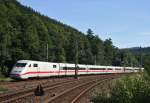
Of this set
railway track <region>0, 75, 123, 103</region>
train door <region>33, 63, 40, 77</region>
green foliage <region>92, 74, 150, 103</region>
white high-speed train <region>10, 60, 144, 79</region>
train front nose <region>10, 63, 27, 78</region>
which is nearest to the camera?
green foliage <region>92, 74, 150, 103</region>

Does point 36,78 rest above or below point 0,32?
below

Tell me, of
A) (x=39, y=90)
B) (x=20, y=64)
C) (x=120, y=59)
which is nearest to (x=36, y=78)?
(x=20, y=64)

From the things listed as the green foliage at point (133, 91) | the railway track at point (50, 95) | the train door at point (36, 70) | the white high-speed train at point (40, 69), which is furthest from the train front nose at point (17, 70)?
the green foliage at point (133, 91)

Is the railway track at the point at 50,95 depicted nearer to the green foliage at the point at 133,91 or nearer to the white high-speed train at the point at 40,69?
the white high-speed train at the point at 40,69

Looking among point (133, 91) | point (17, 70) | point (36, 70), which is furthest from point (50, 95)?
point (36, 70)

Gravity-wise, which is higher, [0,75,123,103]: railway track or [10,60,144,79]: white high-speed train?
[10,60,144,79]: white high-speed train

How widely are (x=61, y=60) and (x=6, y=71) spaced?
1183 inches

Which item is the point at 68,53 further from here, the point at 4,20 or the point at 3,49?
the point at 3,49

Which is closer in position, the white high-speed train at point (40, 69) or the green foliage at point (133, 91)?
the green foliage at point (133, 91)

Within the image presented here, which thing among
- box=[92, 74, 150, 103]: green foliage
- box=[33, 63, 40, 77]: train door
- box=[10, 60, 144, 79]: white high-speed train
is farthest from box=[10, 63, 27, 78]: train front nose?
box=[92, 74, 150, 103]: green foliage

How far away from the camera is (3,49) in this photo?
283 ft

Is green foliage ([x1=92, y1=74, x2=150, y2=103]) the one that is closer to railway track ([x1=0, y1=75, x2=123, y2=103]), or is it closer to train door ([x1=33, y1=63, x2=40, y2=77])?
railway track ([x1=0, y1=75, x2=123, y2=103])

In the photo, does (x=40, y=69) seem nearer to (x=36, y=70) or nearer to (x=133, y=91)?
(x=36, y=70)

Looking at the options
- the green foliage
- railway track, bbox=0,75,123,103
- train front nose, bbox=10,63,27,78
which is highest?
train front nose, bbox=10,63,27,78
